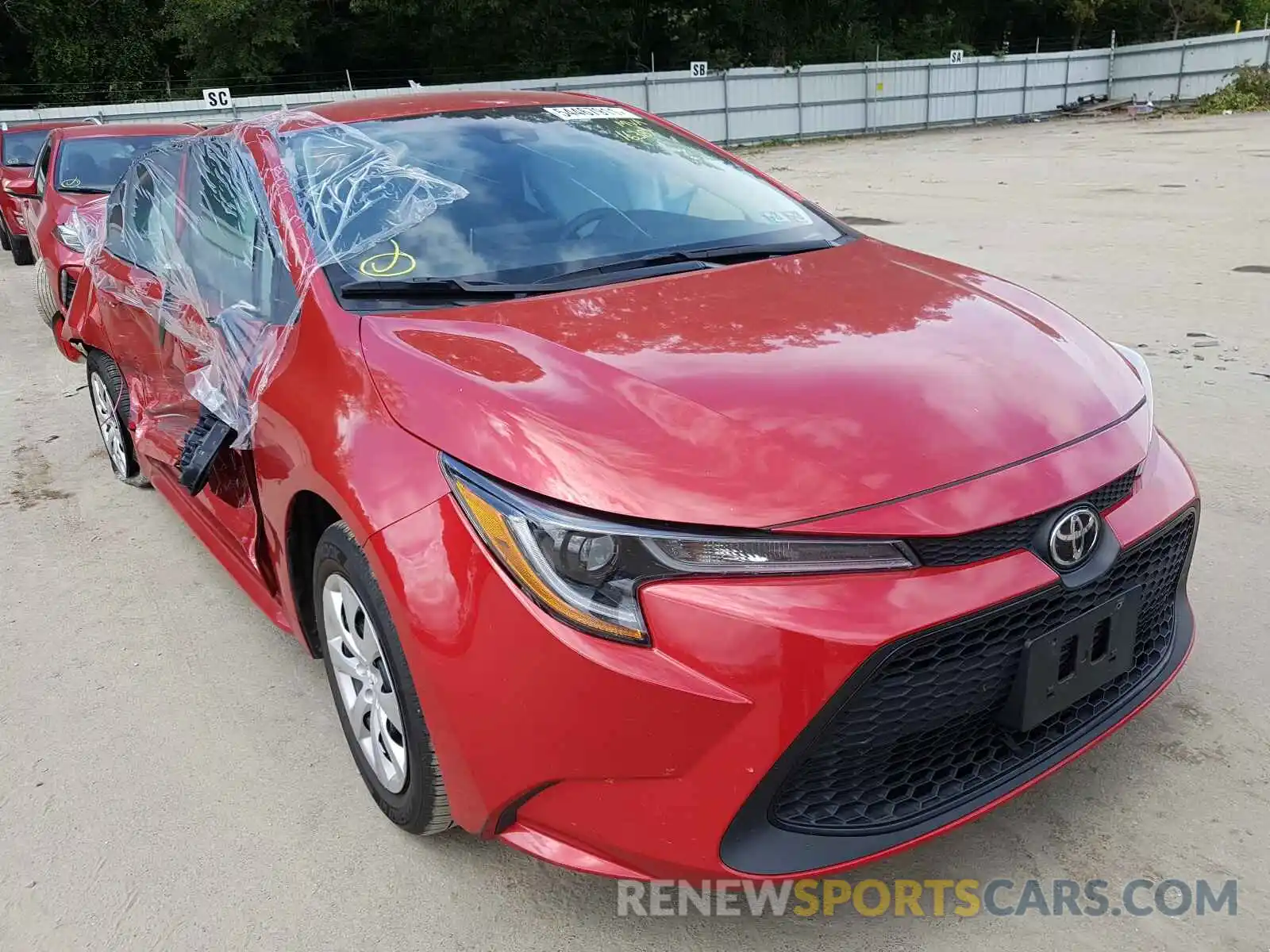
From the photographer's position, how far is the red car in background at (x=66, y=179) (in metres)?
6.24

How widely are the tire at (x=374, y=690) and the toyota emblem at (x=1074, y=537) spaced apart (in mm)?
1205

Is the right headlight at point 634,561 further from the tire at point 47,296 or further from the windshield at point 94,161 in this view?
the windshield at point 94,161

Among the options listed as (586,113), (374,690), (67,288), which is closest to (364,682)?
(374,690)

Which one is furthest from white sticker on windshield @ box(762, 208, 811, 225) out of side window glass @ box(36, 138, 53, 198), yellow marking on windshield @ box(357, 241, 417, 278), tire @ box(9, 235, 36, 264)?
tire @ box(9, 235, 36, 264)

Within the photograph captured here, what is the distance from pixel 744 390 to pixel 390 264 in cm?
106

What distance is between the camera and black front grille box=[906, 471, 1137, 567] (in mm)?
1717

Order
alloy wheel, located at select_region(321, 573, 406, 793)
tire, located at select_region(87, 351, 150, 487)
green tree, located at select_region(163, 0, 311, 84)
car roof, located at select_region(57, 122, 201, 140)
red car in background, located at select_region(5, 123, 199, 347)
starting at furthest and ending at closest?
green tree, located at select_region(163, 0, 311, 84)
car roof, located at select_region(57, 122, 201, 140)
red car in background, located at select_region(5, 123, 199, 347)
tire, located at select_region(87, 351, 150, 487)
alloy wheel, located at select_region(321, 573, 406, 793)

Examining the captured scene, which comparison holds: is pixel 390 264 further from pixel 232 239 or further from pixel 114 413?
pixel 114 413

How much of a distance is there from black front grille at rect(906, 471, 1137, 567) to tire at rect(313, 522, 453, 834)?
98 centimetres

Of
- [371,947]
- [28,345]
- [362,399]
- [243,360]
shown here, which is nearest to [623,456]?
[362,399]

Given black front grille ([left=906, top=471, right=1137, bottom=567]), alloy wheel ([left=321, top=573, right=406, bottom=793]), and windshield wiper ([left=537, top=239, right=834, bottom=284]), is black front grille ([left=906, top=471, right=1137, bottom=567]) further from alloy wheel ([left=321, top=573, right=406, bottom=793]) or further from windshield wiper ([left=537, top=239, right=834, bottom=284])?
windshield wiper ([left=537, top=239, right=834, bottom=284])

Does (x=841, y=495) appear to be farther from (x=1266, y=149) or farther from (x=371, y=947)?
(x=1266, y=149)

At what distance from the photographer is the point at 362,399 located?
211cm

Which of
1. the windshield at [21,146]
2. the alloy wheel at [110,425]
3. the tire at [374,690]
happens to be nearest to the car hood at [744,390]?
the tire at [374,690]
